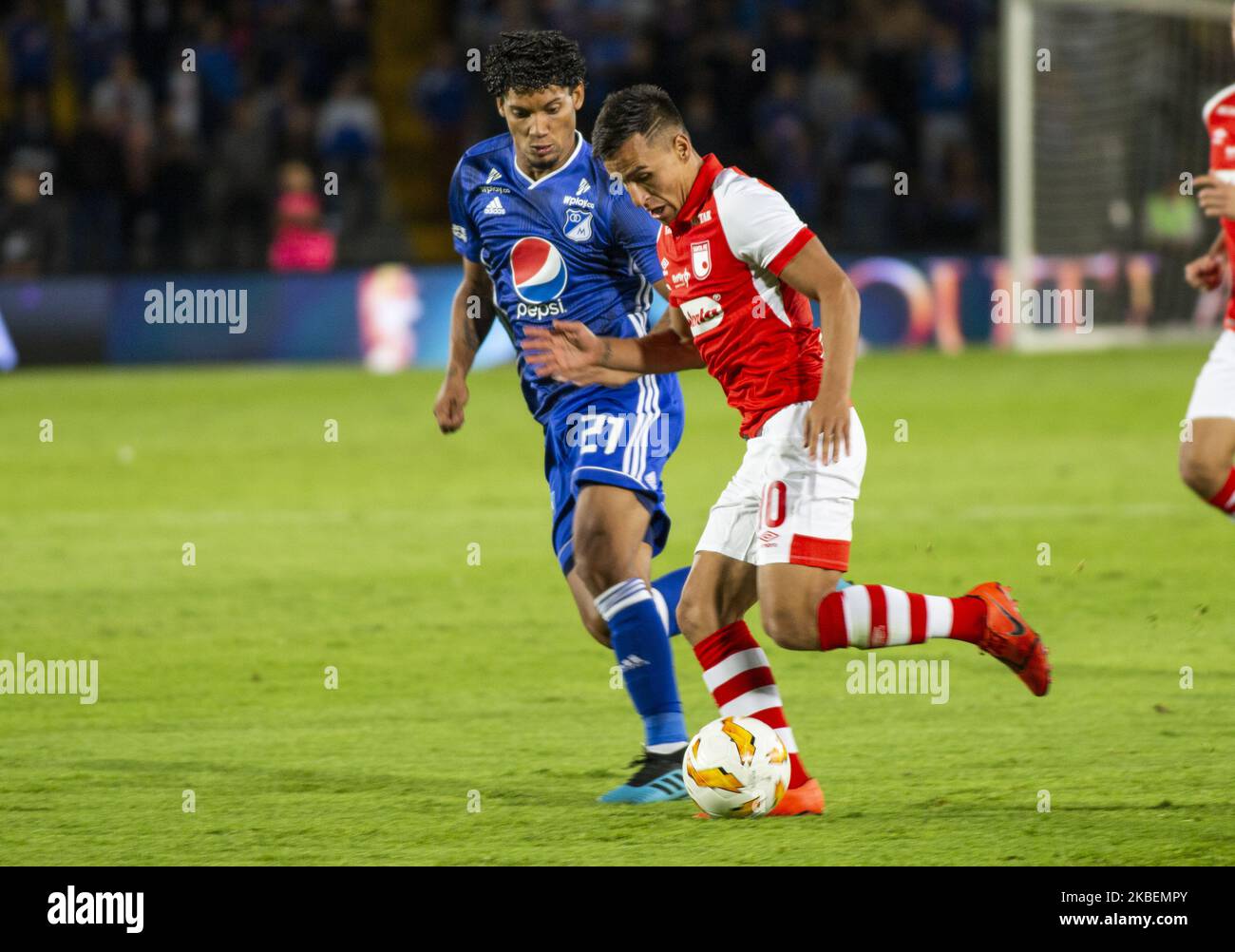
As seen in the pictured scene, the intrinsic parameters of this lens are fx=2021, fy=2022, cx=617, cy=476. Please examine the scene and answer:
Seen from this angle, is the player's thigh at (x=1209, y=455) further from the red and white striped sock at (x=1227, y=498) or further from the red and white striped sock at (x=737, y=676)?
the red and white striped sock at (x=737, y=676)

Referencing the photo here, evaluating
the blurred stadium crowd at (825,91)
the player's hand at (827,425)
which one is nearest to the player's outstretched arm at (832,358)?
the player's hand at (827,425)

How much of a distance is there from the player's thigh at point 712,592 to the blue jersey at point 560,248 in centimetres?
80

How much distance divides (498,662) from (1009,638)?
2389 mm

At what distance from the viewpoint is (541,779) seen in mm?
5285

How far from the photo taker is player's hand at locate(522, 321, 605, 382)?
206 inches

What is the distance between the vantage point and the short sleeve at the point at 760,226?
15.7 feet

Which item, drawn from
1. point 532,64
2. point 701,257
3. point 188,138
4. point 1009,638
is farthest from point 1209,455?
point 188,138

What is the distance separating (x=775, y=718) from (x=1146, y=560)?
4241 mm

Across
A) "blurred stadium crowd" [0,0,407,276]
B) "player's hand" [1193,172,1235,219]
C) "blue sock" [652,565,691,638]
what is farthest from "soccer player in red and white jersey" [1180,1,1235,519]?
"blurred stadium crowd" [0,0,407,276]

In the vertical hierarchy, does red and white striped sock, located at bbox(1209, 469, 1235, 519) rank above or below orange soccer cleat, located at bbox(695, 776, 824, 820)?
above

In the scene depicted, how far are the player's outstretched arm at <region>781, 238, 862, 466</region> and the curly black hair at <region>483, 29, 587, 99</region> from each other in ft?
3.55

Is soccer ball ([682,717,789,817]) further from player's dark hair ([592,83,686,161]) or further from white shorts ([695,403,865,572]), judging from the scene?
player's dark hair ([592,83,686,161])
